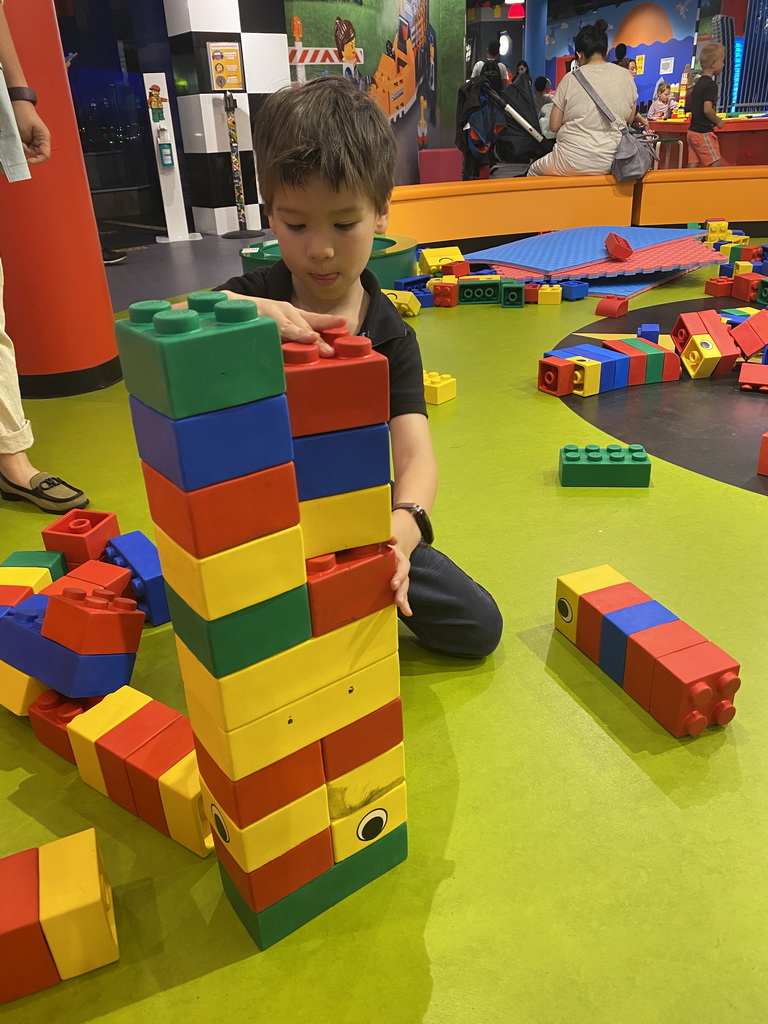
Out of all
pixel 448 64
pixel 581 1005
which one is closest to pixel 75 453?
pixel 581 1005

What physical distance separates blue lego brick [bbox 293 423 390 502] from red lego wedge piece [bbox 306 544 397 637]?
78 millimetres

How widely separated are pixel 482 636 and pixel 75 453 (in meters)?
1.61

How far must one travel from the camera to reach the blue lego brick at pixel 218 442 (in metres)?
0.63

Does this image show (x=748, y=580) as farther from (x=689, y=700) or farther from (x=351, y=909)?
(x=351, y=909)

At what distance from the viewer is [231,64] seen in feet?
21.0

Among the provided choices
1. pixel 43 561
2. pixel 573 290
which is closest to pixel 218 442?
pixel 43 561

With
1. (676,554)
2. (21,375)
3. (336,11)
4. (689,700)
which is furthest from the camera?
(336,11)

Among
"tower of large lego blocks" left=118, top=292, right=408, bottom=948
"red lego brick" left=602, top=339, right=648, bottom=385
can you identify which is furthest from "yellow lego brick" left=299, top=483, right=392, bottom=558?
"red lego brick" left=602, top=339, right=648, bottom=385

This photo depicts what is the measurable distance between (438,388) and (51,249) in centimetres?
141

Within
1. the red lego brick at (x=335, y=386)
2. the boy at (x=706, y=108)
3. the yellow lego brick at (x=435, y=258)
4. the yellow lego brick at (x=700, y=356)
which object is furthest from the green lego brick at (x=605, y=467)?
the boy at (x=706, y=108)

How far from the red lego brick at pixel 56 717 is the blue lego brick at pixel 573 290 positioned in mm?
3446

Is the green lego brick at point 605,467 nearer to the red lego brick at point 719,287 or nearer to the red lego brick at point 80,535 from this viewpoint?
the red lego brick at point 80,535

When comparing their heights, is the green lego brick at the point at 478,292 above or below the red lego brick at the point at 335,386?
below

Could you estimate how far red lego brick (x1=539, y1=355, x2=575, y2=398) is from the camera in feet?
8.64
